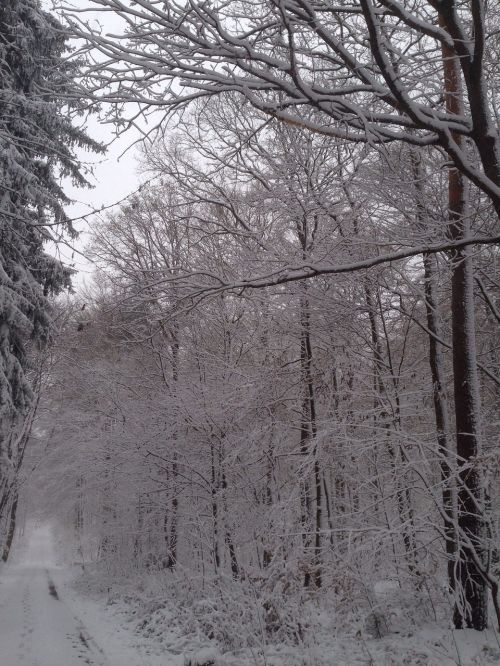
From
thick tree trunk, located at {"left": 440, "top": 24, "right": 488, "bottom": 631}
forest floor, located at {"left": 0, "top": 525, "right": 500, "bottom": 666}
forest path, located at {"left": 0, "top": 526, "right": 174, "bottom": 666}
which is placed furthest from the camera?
forest path, located at {"left": 0, "top": 526, "right": 174, "bottom": 666}

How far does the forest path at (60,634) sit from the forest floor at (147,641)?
1 cm

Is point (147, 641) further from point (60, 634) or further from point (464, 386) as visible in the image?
point (464, 386)

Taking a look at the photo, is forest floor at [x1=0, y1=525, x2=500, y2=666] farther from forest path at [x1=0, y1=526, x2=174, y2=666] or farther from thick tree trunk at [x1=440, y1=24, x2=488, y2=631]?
thick tree trunk at [x1=440, y1=24, x2=488, y2=631]

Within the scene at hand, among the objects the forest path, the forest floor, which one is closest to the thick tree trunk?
the forest floor

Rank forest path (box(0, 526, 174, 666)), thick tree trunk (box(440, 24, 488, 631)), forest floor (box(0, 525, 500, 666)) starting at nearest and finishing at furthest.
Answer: forest floor (box(0, 525, 500, 666)) < thick tree trunk (box(440, 24, 488, 631)) < forest path (box(0, 526, 174, 666))

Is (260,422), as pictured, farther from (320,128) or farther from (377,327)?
(320,128)

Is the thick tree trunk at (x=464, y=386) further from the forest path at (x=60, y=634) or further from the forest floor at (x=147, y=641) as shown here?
the forest path at (x=60, y=634)

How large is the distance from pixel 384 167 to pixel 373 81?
214 centimetres

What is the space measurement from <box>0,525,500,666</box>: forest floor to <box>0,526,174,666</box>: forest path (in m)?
0.01

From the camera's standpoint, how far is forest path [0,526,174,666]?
716 centimetres

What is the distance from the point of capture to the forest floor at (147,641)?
511 centimetres

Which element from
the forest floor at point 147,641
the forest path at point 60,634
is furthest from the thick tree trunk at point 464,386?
the forest path at point 60,634

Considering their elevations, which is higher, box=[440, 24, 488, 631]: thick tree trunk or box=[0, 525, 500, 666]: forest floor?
box=[440, 24, 488, 631]: thick tree trunk

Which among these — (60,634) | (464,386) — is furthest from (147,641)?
(464,386)
